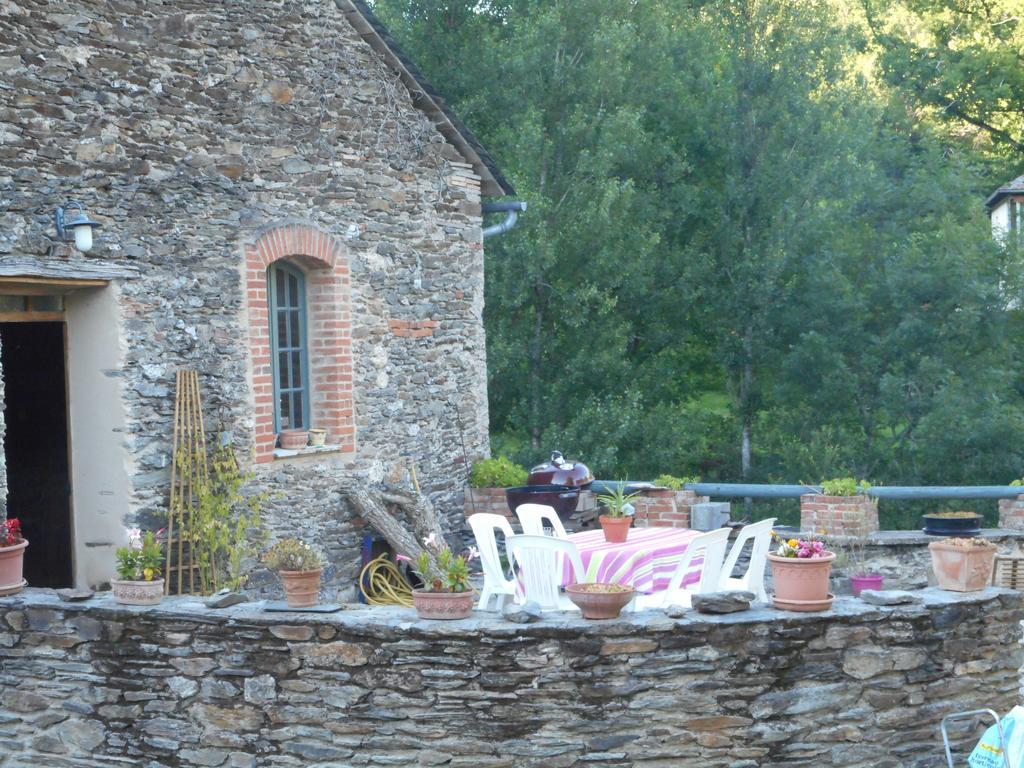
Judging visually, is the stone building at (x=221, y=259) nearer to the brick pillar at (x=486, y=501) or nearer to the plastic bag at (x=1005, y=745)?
the brick pillar at (x=486, y=501)

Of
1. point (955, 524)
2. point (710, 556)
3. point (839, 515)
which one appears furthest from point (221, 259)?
point (955, 524)

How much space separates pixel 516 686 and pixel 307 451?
12.4 ft

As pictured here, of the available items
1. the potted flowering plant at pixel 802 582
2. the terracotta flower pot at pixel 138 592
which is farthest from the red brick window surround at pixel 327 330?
the potted flowering plant at pixel 802 582

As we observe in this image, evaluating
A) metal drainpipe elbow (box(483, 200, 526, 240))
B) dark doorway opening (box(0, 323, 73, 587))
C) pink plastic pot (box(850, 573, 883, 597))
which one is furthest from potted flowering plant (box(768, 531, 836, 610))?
metal drainpipe elbow (box(483, 200, 526, 240))

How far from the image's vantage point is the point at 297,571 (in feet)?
18.7

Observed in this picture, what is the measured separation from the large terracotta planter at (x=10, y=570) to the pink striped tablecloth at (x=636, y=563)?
119 inches

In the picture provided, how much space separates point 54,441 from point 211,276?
153cm

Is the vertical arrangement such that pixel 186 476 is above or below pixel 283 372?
below

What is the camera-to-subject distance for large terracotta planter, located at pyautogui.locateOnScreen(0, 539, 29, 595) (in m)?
6.10

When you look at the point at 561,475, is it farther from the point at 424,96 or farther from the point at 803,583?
the point at 803,583

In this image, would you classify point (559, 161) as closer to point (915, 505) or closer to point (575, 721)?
point (915, 505)

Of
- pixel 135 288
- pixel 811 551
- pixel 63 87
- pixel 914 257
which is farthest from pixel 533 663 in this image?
pixel 914 257

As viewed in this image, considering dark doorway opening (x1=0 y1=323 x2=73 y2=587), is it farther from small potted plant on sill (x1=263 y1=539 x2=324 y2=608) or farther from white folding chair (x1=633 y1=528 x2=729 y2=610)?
white folding chair (x1=633 y1=528 x2=729 y2=610)

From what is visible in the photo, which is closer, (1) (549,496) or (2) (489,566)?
(2) (489,566)
